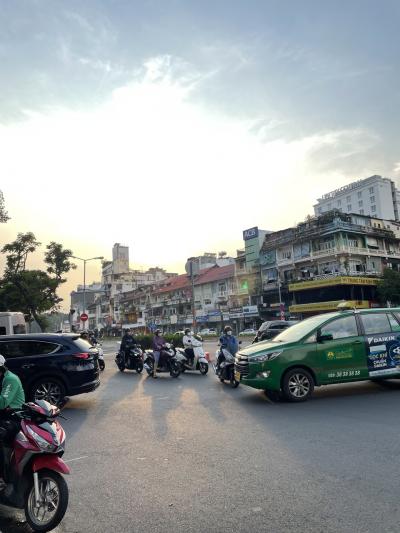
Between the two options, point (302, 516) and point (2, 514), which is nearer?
point (302, 516)

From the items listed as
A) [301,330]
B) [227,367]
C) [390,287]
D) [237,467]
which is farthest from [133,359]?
[390,287]

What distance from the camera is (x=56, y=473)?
394cm

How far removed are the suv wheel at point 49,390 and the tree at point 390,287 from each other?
4560 cm

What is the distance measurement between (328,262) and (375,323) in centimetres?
4410

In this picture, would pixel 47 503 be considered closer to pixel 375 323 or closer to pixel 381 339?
pixel 381 339

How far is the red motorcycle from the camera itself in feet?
12.5

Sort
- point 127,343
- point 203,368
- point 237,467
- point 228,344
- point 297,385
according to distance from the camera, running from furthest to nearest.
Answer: point 127,343
point 203,368
point 228,344
point 297,385
point 237,467

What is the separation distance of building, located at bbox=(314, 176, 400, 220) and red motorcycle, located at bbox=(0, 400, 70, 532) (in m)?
97.7

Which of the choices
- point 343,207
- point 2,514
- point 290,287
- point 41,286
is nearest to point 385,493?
point 2,514

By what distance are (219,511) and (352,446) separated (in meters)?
2.51

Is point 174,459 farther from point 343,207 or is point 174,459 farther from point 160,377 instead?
point 343,207

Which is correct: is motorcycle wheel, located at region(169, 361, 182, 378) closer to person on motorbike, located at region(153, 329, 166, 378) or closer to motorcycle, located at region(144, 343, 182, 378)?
motorcycle, located at region(144, 343, 182, 378)

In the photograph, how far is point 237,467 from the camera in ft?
16.8

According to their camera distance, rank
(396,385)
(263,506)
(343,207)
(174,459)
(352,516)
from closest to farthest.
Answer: (352,516), (263,506), (174,459), (396,385), (343,207)
